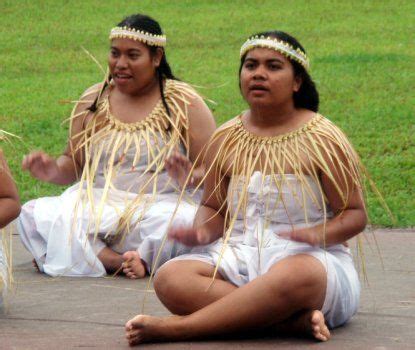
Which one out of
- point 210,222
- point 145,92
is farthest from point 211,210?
point 145,92

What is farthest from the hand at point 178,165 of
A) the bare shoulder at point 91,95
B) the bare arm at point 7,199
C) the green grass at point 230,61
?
the green grass at point 230,61

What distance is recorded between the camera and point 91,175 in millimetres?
6629

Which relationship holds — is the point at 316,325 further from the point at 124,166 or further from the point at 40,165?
the point at 124,166

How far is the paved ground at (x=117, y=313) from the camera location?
188 inches

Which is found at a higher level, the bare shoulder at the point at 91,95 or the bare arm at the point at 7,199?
the bare shoulder at the point at 91,95

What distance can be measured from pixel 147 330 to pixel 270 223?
718 mm

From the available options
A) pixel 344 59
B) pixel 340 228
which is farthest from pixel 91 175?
pixel 344 59

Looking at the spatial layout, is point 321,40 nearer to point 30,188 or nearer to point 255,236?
point 30,188

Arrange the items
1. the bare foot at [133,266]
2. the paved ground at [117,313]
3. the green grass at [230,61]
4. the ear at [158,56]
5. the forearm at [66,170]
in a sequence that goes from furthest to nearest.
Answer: the green grass at [230,61] → the ear at [158,56] → the forearm at [66,170] → the bare foot at [133,266] → the paved ground at [117,313]

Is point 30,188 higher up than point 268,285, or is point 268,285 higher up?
point 268,285

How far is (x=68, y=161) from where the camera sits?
21.9 ft

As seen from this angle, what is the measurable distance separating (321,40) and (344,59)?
1500mm

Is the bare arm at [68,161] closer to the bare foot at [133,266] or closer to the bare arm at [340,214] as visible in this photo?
the bare foot at [133,266]

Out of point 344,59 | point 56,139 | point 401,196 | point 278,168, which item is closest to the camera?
point 278,168
